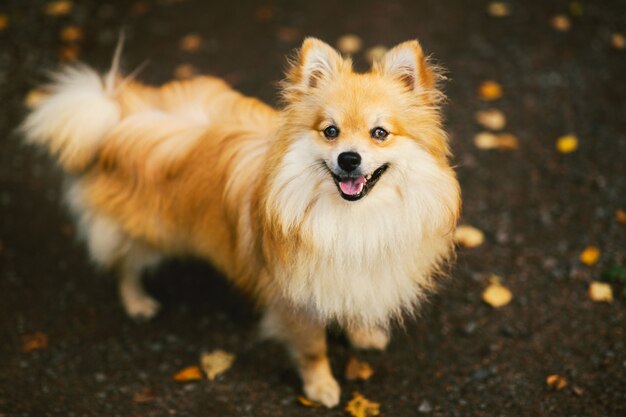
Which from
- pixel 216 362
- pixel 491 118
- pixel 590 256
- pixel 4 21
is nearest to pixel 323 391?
pixel 216 362

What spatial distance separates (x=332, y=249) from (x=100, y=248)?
63.7 inches

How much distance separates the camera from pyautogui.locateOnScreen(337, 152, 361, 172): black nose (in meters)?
2.18

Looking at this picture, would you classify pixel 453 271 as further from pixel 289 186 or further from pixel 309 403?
pixel 289 186

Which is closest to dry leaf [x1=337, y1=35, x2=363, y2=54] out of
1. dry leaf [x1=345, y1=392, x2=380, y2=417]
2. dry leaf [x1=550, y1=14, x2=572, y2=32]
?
dry leaf [x1=550, y1=14, x2=572, y2=32]

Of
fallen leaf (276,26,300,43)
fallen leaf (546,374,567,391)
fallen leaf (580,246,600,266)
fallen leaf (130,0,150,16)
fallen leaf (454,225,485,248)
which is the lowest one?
fallen leaf (546,374,567,391)

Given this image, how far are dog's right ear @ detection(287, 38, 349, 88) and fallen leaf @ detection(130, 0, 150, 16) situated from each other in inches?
153

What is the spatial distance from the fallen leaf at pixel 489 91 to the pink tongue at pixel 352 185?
279 centimetres

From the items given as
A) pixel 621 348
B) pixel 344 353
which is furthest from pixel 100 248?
pixel 621 348

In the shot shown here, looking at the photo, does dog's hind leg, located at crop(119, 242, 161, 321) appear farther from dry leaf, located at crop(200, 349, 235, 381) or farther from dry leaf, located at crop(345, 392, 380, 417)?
dry leaf, located at crop(345, 392, 380, 417)

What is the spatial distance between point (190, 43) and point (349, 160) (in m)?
3.71

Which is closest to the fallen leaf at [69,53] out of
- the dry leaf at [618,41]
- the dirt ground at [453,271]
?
the dirt ground at [453,271]

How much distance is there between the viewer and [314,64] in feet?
7.82

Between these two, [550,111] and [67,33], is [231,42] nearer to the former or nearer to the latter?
[67,33]

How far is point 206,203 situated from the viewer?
2885 mm
